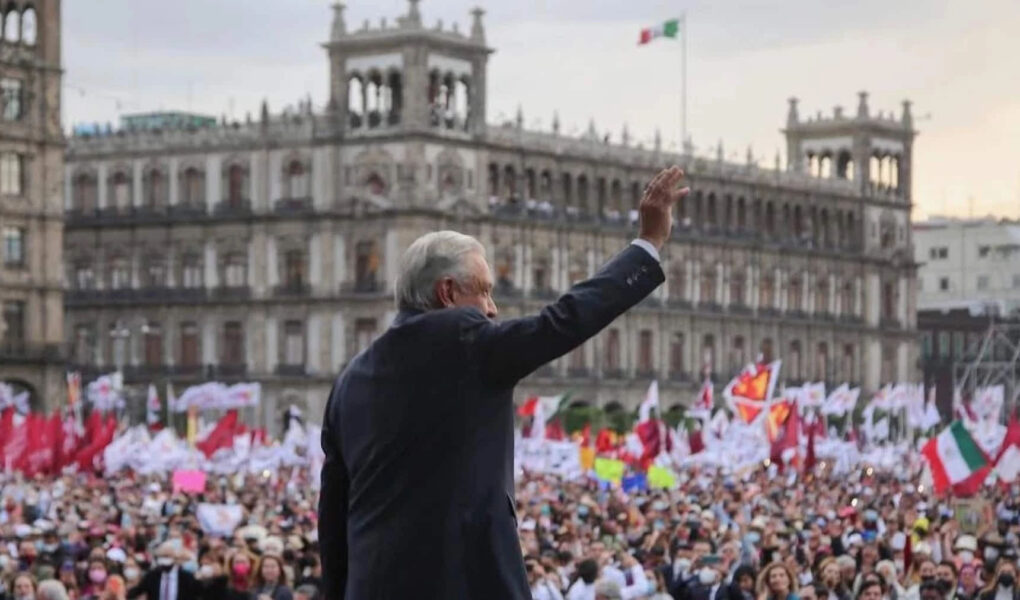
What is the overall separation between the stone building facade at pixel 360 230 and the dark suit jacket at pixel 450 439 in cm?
8124

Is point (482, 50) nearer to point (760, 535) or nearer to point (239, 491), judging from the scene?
point (239, 491)

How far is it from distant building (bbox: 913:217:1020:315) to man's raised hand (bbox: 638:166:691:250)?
13965 centimetres

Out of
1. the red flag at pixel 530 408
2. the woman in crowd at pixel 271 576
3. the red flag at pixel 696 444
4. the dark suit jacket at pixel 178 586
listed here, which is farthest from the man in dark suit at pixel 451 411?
the red flag at pixel 530 408

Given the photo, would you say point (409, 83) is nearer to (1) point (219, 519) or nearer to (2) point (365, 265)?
(2) point (365, 265)

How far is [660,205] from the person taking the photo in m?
5.86

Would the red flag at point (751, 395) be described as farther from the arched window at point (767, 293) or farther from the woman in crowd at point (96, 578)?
the arched window at point (767, 293)

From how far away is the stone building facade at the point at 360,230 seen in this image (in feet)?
295

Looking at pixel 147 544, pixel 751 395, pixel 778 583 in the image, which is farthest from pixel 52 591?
pixel 751 395

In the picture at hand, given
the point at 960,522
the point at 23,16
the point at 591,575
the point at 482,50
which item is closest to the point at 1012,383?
the point at 482,50

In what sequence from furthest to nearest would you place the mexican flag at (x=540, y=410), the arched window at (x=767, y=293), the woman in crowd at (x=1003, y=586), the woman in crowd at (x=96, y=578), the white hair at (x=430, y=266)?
the arched window at (x=767, y=293), the mexican flag at (x=540, y=410), the woman in crowd at (x=96, y=578), the woman in crowd at (x=1003, y=586), the white hair at (x=430, y=266)

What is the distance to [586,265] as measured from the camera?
98.2m

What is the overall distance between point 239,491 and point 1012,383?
85531mm

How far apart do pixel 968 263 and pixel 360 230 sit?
64007mm

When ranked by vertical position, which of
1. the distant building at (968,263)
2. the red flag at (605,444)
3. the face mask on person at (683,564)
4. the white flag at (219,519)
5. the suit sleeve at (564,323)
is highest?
the distant building at (968,263)
